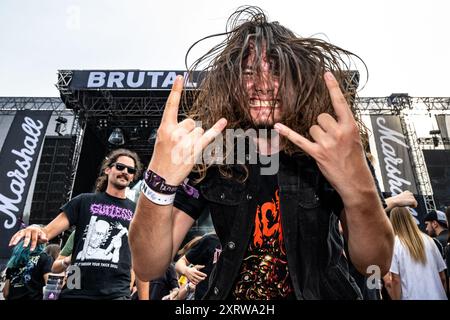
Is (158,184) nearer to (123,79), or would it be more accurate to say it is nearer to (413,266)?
(413,266)

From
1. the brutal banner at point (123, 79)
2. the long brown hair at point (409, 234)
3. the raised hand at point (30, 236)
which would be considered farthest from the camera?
the brutal banner at point (123, 79)

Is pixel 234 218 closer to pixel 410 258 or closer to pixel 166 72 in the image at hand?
pixel 410 258

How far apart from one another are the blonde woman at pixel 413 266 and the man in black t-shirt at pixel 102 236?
3082 mm

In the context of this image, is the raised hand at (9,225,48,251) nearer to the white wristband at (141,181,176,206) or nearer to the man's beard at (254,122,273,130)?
the white wristband at (141,181,176,206)

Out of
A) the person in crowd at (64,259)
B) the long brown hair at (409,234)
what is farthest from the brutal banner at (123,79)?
the long brown hair at (409,234)

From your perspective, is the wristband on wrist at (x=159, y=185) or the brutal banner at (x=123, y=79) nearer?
the wristband on wrist at (x=159, y=185)

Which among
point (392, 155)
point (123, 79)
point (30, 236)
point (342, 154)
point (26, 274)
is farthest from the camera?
point (123, 79)

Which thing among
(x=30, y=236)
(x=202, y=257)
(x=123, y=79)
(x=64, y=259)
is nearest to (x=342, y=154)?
(x=30, y=236)

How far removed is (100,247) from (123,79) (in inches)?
333

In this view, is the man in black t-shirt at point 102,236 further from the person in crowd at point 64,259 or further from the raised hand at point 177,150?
the raised hand at point 177,150

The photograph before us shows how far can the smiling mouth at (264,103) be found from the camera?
1465 mm

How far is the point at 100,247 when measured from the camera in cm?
357
